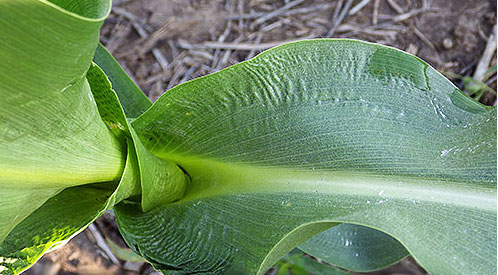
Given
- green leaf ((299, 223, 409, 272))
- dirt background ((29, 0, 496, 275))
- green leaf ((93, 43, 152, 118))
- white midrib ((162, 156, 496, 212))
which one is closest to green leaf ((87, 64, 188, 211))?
white midrib ((162, 156, 496, 212))

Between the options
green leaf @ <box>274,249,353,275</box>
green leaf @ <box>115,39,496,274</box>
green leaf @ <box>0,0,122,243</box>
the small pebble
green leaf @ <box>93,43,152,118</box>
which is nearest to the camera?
green leaf @ <box>0,0,122,243</box>

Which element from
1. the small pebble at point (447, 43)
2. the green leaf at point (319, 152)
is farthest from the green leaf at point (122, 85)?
the small pebble at point (447, 43)

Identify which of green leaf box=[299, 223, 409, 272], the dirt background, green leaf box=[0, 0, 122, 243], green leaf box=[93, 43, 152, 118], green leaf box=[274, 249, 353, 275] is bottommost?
green leaf box=[0, 0, 122, 243]

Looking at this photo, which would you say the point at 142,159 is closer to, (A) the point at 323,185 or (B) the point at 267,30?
(A) the point at 323,185

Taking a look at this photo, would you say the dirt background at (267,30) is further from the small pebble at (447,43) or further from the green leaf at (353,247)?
the green leaf at (353,247)

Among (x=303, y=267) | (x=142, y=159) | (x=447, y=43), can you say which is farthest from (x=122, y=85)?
(x=447, y=43)

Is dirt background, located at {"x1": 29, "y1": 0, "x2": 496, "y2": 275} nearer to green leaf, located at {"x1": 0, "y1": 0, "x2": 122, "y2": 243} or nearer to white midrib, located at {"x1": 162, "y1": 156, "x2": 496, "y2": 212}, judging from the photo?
white midrib, located at {"x1": 162, "y1": 156, "x2": 496, "y2": 212}
